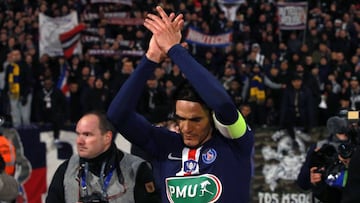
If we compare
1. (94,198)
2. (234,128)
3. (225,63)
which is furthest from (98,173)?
(225,63)

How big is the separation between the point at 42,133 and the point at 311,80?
18.0 ft

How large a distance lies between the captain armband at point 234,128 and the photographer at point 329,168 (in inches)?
102

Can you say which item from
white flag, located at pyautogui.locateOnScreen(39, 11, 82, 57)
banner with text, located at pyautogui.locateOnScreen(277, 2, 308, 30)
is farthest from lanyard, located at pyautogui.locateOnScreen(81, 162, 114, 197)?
banner with text, located at pyautogui.locateOnScreen(277, 2, 308, 30)

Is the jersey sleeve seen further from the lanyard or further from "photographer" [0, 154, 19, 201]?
"photographer" [0, 154, 19, 201]

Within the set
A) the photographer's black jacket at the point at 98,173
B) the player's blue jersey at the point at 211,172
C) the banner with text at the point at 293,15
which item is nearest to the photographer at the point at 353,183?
the player's blue jersey at the point at 211,172

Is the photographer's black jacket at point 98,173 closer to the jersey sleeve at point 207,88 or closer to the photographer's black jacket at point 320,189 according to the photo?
the jersey sleeve at point 207,88

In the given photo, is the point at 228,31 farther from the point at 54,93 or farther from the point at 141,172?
the point at 141,172

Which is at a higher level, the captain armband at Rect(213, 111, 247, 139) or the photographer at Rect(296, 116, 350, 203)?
the captain armband at Rect(213, 111, 247, 139)

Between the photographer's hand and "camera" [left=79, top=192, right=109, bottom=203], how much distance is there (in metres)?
2.71

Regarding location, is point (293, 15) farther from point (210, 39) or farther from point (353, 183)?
point (353, 183)

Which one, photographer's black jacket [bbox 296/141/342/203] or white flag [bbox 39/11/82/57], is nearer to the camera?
photographer's black jacket [bbox 296/141/342/203]

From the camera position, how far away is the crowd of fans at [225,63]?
15078mm

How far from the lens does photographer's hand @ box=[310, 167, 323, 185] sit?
702 cm

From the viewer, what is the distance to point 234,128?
3.98 m
